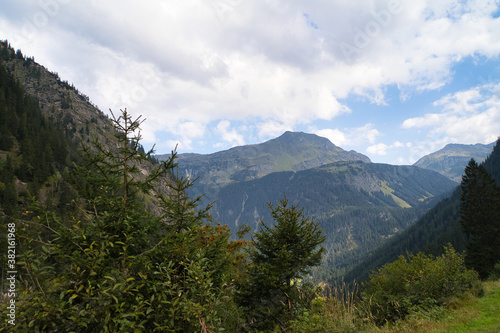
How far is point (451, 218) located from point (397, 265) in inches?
6972

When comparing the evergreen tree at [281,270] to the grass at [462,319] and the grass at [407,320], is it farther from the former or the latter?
the grass at [462,319]

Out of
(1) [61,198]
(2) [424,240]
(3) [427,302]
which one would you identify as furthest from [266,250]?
(2) [424,240]

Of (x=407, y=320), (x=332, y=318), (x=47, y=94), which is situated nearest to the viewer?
(x=332, y=318)

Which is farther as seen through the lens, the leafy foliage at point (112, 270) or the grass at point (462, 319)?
the grass at point (462, 319)

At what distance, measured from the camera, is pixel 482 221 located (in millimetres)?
44406

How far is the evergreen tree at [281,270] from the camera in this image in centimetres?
951

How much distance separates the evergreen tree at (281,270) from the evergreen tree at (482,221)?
169ft

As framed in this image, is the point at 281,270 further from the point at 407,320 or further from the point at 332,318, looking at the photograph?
the point at 407,320

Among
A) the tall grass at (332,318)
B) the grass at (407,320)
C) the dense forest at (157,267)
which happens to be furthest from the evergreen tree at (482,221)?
the tall grass at (332,318)

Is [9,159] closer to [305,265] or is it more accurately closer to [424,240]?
[305,265]

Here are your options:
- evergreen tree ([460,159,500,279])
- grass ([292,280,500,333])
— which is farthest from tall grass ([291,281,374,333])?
evergreen tree ([460,159,500,279])

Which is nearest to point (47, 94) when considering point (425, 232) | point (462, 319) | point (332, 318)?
point (332, 318)

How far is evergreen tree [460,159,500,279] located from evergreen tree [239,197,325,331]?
51.6 meters

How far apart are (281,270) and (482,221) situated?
56.5 metres
